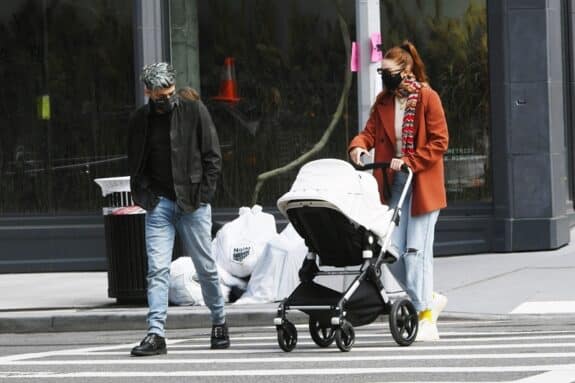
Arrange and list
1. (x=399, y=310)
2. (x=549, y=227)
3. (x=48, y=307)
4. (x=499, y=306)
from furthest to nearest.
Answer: (x=549, y=227) < (x=48, y=307) < (x=499, y=306) < (x=399, y=310)

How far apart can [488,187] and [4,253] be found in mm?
5642

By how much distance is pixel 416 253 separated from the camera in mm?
9688

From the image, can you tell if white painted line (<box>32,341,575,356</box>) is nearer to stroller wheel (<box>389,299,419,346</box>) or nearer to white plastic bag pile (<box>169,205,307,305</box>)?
stroller wheel (<box>389,299,419,346</box>)

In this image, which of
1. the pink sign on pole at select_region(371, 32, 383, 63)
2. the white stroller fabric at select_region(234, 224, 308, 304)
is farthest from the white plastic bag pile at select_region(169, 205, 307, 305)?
the pink sign on pole at select_region(371, 32, 383, 63)

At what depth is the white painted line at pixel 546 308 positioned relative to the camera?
11.2m

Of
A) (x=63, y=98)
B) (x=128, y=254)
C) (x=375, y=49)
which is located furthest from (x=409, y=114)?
(x=63, y=98)

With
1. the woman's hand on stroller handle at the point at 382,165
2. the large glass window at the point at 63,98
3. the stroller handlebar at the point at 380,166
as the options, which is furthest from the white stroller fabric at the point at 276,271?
the large glass window at the point at 63,98

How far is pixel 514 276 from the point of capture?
13859 mm

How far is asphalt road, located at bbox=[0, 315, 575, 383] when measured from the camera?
26.6 ft

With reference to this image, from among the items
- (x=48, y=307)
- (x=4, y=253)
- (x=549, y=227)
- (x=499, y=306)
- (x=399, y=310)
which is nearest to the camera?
(x=399, y=310)

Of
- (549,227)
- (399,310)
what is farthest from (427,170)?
(549,227)

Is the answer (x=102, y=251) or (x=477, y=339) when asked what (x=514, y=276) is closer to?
(x=477, y=339)

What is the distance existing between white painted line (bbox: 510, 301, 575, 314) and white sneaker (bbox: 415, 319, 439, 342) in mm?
1735

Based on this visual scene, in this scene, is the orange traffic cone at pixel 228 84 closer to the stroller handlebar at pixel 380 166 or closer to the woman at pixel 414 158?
the woman at pixel 414 158
